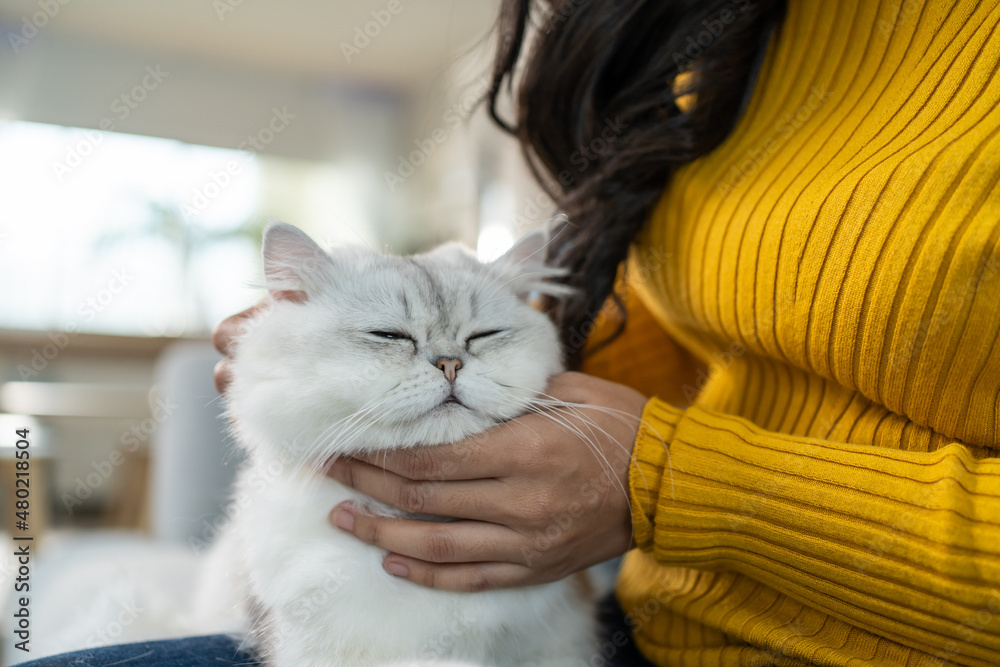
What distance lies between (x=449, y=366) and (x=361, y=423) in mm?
127

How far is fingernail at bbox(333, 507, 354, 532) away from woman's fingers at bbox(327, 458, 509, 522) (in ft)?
0.11

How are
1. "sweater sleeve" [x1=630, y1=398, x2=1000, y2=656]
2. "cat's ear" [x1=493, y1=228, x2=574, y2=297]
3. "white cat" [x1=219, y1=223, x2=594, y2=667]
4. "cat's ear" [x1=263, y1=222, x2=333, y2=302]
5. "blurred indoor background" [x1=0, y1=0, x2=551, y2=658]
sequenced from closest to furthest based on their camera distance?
"sweater sleeve" [x1=630, y1=398, x2=1000, y2=656] → "white cat" [x1=219, y1=223, x2=594, y2=667] → "cat's ear" [x1=263, y1=222, x2=333, y2=302] → "cat's ear" [x1=493, y1=228, x2=574, y2=297] → "blurred indoor background" [x1=0, y1=0, x2=551, y2=658]

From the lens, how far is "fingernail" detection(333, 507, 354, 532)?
0.81 m

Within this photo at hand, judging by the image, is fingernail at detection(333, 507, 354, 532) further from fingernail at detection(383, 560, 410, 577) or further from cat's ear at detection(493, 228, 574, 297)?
cat's ear at detection(493, 228, 574, 297)

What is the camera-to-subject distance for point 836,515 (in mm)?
739

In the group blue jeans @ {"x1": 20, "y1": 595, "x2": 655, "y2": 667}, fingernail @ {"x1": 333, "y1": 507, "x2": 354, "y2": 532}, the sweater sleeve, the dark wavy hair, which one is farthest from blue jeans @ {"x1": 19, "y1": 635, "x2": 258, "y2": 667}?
the dark wavy hair

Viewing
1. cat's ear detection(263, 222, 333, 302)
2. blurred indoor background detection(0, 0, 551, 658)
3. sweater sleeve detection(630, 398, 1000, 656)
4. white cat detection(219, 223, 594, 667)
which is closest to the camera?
sweater sleeve detection(630, 398, 1000, 656)

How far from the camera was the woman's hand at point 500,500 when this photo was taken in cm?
79

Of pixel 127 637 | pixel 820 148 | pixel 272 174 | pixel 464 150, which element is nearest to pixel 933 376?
pixel 820 148

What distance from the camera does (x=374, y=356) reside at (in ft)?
2.59

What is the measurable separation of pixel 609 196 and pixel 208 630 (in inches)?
40.6

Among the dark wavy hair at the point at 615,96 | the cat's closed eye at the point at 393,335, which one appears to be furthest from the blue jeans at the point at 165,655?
the dark wavy hair at the point at 615,96

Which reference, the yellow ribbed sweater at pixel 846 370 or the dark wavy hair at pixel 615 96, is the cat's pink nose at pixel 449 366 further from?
the dark wavy hair at pixel 615 96

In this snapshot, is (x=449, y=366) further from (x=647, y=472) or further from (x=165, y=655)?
(x=165, y=655)
